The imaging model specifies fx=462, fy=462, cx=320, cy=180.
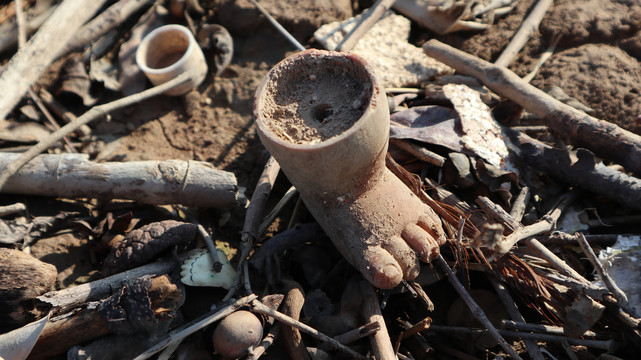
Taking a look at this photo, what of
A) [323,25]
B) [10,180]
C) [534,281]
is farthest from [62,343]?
[323,25]

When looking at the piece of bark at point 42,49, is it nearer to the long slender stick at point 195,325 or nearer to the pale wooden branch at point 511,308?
the long slender stick at point 195,325

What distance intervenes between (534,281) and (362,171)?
101 centimetres

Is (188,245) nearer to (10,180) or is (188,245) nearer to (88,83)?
(10,180)

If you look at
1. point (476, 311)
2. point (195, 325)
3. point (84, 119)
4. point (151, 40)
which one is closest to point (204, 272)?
point (195, 325)

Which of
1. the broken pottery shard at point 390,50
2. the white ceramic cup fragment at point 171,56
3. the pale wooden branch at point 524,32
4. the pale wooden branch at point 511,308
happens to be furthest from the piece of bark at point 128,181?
the pale wooden branch at point 524,32

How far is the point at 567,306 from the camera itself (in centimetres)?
209

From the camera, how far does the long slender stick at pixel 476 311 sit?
2.05 metres

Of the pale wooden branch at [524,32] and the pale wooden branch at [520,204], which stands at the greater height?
the pale wooden branch at [524,32]

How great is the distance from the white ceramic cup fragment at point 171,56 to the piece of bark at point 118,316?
5.77ft

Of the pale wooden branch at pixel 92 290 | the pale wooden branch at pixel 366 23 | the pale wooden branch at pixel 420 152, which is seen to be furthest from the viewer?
the pale wooden branch at pixel 366 23

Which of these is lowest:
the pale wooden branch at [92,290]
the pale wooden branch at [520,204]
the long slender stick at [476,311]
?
the pale wooden branch at [92,290]

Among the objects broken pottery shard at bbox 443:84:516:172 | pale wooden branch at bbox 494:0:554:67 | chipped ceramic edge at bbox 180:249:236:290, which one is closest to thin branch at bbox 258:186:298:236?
chipped ceramic edge at bbox 180:249:236:290

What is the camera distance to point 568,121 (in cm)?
266

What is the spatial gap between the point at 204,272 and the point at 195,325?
330mm
